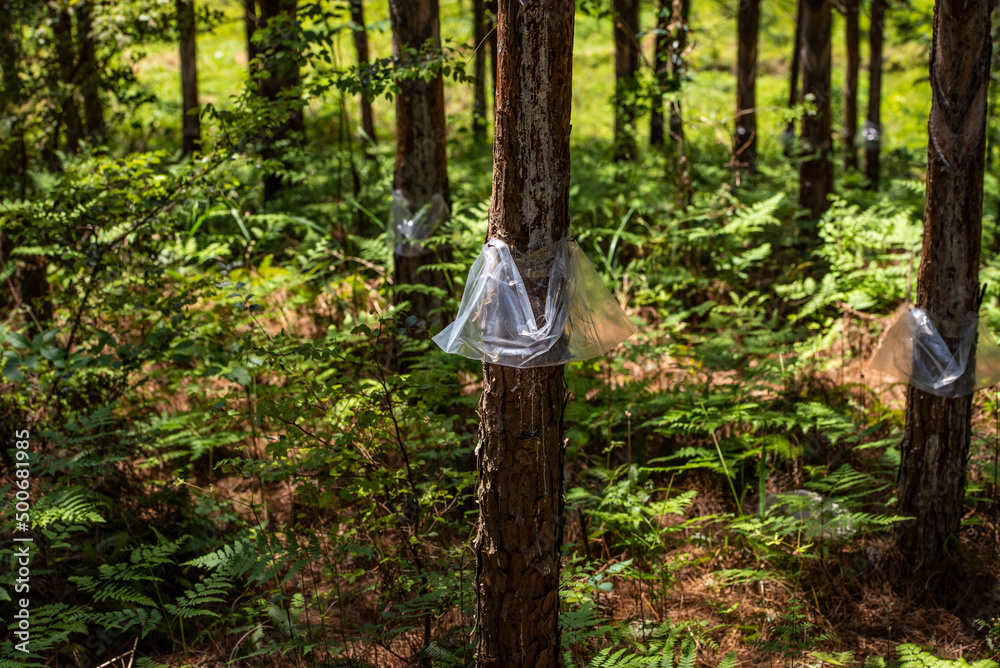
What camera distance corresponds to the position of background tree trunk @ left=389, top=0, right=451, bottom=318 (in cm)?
421

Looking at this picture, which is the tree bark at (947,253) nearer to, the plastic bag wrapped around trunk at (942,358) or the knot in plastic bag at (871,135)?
the plastic bag wrapped around trunk at (942,358)

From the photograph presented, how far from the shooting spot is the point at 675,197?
7074mm

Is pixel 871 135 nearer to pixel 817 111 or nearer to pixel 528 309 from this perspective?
pixel 817 111

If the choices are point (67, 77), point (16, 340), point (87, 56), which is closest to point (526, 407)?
point (16, 340)

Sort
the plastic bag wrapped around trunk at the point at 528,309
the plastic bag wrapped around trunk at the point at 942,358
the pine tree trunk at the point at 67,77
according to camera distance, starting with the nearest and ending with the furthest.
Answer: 1. the plastic bag wrapped around trunk at the point at 528,309
2. the plastic bag wrapped around trunk at the point at 942,358
3. the pine tree trunk at the point at 67,77

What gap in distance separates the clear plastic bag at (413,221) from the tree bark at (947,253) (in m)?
2.78

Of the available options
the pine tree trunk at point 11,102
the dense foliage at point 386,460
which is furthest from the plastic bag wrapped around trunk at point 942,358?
the pine tree trunk at point 11,102

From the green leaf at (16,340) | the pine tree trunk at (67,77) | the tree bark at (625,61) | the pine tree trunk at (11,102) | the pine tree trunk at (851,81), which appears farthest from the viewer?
the pine tree trunk at (851,81)

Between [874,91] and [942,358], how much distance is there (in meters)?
8.55

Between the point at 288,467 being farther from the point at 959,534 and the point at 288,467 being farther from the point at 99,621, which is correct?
the point at 959,534

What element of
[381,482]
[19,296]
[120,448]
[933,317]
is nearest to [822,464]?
[933,317]

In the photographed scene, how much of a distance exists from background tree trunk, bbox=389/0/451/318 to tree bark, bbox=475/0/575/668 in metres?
2.36

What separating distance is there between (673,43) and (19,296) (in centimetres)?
564

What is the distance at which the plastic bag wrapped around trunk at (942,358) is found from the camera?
2822mm
